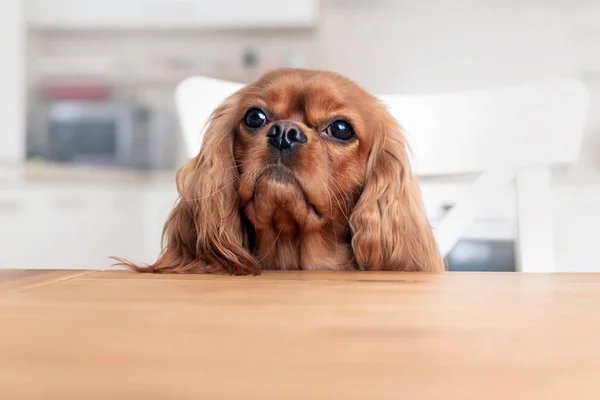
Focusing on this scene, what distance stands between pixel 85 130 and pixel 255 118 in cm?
285

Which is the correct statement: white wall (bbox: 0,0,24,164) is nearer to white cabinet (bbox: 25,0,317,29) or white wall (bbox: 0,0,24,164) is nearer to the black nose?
white cabinet (bbox: 25,0,317,29)

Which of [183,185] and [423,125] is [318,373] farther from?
[423,125]

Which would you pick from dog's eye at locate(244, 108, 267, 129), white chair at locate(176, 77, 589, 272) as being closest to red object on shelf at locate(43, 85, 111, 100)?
white chair at locate(176, 77, 589, 272)

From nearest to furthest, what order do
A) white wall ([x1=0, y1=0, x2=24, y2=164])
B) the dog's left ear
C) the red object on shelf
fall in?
the dog's left ear, white wall ([x1=0, y1=0, x2=24, y2=164]), the red object on shelf

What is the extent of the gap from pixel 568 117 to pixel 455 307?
127cm

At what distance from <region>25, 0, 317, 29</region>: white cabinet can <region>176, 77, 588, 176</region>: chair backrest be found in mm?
2595

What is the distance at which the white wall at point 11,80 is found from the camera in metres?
3.40

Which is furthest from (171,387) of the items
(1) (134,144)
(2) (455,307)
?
(1) (134,144)

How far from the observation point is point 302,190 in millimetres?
1104

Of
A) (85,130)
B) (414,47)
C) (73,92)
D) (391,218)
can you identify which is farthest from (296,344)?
(414,47)

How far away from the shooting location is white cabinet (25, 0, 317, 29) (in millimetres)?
4020

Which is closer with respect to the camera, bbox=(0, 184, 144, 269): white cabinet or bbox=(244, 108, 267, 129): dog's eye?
bbox=(244, 108, 267, 129): dog's eye

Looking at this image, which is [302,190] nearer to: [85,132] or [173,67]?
[85,132]

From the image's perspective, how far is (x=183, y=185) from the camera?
4.31ft
